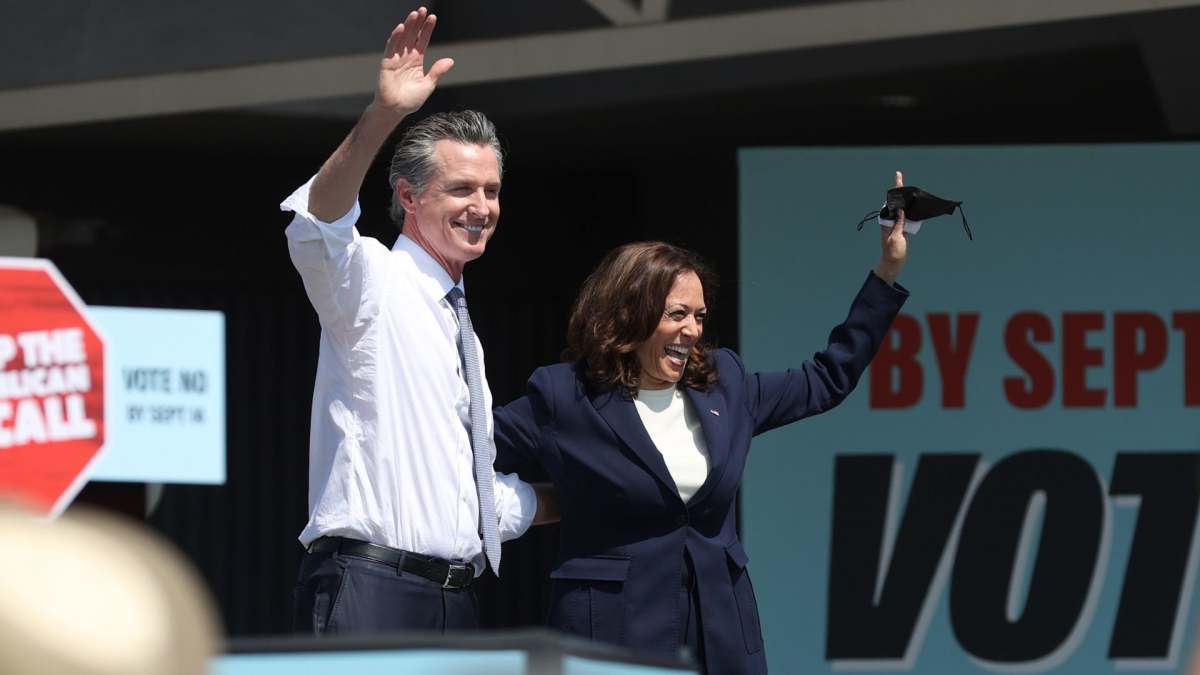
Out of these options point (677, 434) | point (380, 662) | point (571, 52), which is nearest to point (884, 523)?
point (571, 52)

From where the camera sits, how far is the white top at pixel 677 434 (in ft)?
9.64

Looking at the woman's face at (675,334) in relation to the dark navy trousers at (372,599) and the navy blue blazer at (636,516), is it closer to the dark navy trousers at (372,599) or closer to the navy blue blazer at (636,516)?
the navy blue blazer at (636,516)

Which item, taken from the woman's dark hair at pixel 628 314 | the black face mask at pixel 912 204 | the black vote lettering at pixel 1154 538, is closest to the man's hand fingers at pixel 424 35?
the woman's dark hair at pixel 628 314

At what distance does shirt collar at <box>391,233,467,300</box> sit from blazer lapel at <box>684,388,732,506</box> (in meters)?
0.45

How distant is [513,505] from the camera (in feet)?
9.80

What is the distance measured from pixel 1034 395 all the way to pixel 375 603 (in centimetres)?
337

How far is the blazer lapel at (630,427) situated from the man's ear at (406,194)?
1.45 feet

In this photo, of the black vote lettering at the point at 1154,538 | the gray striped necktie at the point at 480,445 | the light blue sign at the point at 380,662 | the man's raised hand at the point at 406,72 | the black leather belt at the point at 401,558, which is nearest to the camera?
the light blue sign at the point at 380,662

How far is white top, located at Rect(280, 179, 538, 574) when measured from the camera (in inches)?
104

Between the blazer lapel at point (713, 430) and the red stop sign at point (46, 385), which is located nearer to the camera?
the blazer lapel at point (713, 430)

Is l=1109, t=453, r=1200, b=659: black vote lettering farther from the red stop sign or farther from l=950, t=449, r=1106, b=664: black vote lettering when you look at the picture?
the red stop sign

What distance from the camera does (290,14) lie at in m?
5.61

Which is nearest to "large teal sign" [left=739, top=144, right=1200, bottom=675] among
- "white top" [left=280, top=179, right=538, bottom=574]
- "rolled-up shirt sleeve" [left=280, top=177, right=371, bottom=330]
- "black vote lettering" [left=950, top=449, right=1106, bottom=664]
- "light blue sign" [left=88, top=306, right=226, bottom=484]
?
"black vote lettering" [left=950, top=449, right=1106, bottom=664]

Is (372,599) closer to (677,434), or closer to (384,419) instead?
(384,419)
